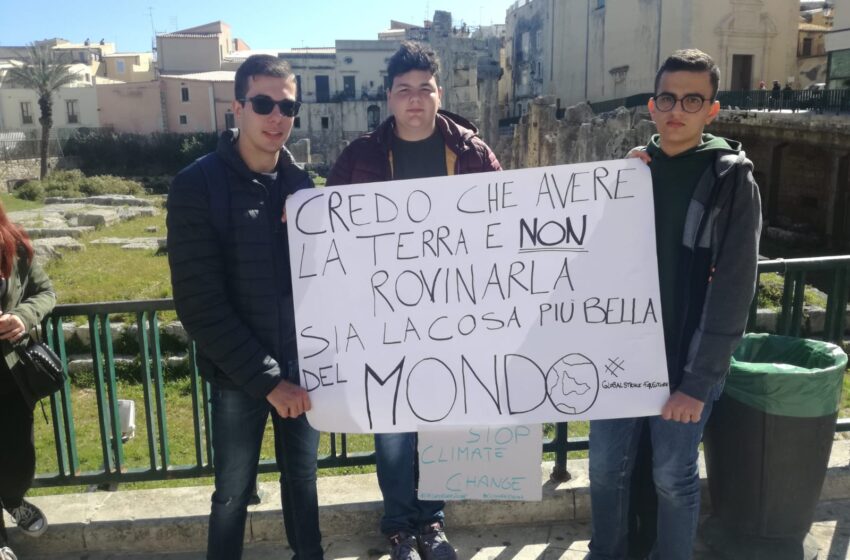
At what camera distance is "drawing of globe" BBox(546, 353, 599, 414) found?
9.37ft

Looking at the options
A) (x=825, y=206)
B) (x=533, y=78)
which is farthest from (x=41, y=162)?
(x=825, y=206)

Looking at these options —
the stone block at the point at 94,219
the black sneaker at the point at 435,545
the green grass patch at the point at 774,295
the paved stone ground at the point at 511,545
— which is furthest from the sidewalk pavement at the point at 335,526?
the stone block at the point at 94,219

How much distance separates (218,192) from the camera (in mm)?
2602

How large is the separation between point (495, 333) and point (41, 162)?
142 feet

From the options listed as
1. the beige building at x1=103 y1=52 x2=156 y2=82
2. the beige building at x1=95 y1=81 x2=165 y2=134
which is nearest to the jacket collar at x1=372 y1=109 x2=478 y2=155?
the beige building at x1=95 y1=81 x2=165 y2=134

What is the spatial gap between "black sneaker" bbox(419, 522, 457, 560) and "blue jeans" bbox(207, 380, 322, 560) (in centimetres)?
47

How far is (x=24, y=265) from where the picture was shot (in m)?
3.13

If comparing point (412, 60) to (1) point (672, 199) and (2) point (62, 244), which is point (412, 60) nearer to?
(1) point (672, 199)

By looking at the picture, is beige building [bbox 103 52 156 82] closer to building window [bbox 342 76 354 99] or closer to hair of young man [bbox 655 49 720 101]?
building window [bbox 342 76 354 99]

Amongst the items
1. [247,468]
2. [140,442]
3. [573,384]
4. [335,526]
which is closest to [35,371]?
[247,468]

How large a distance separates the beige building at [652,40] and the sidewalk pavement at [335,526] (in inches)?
1369

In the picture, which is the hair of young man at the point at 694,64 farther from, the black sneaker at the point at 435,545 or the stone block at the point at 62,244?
the stone block at the point at 62,244

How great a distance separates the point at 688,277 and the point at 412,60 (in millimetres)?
1490

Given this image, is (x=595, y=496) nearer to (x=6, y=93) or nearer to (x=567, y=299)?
(x=567, y=299)
